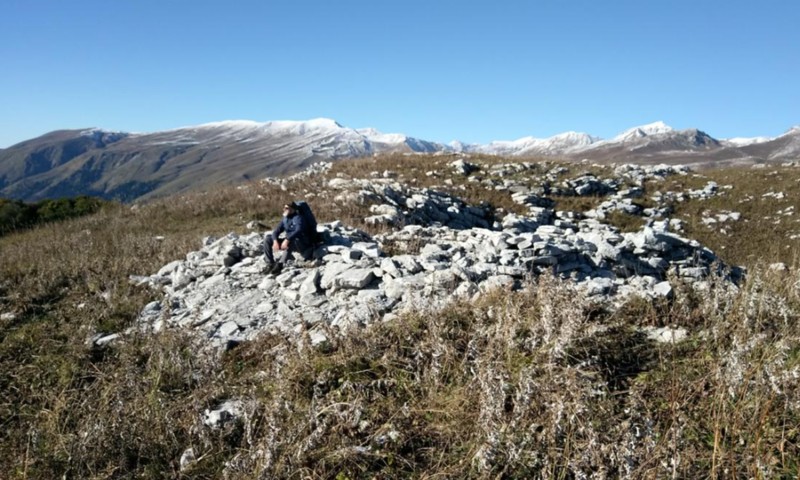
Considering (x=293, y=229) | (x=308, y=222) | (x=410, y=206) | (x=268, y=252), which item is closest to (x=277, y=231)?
(x=293, y=229)

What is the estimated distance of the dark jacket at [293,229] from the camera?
10.0 m

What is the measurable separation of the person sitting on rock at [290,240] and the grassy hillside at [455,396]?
3010 millimetres

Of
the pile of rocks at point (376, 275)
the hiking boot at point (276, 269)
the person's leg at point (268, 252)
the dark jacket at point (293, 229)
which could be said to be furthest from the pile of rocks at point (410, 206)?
the hiking boot at point (276, 269)

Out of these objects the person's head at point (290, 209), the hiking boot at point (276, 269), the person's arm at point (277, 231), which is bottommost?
the hiking boot at point (276, 269)

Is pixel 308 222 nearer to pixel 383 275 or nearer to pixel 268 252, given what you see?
pixel 268 252

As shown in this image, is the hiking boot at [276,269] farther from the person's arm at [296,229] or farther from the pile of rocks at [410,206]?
the pile of rocks at [410,206]

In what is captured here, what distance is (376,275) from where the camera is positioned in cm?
845

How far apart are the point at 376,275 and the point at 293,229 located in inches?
107

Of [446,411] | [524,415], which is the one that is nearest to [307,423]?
[446,411]

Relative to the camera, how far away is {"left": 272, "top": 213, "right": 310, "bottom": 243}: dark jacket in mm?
10047

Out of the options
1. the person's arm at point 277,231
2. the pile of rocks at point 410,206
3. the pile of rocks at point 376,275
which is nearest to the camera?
the pile of rocks at point 376,275

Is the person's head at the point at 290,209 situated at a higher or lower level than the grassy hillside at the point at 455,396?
higher

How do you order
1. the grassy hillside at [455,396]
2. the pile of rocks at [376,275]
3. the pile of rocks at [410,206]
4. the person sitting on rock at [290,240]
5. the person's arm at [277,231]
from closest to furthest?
the grassy hillside at [455,396] < the pile of rocks at [376,275] < the person sitting on rock at [290,240] < the person's arm at [277,231] < the pile of rocks at [410,206]

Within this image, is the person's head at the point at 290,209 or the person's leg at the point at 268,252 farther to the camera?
the person's head at the point at 290,209
